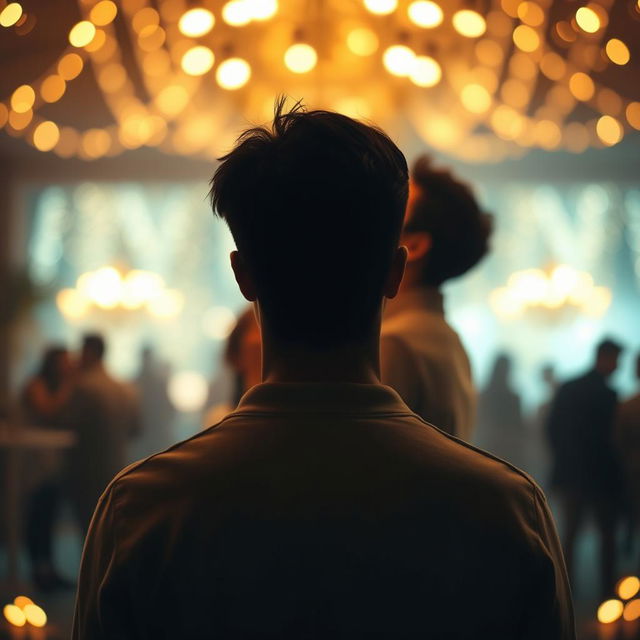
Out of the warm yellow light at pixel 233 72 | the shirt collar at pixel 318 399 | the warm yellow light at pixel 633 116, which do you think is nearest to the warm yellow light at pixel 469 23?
the warm yellow light at pixel 633 116

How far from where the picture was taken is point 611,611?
216 centimetres

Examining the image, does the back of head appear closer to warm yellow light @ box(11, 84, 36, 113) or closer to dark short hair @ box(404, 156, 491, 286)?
warm yellow light @ box(11, 84, 36, 113)

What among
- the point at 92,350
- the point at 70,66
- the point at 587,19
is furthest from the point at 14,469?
the point at 587,19

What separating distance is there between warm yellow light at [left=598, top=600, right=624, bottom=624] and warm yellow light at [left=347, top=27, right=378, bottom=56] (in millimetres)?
2296

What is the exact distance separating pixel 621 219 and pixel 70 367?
19.2 ft

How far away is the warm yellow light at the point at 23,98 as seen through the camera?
3432 mm

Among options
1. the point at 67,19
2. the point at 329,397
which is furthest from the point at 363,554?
the point at 67,19

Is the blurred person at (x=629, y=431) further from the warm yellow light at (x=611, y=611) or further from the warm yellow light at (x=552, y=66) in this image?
the warm yellow light at (x=611, y=611)

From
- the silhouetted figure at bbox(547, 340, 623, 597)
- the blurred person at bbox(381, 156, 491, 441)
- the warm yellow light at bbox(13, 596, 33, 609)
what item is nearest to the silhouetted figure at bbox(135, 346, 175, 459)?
the silhouetted figure at bbox(547, 340, 623, 597)

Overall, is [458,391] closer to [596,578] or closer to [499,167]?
[596,578]

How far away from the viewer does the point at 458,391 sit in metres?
1.47

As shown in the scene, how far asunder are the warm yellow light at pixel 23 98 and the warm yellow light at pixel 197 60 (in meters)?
0.59

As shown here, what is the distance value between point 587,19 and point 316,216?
2.56m

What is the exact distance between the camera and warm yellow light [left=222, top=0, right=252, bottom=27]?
3312mm
